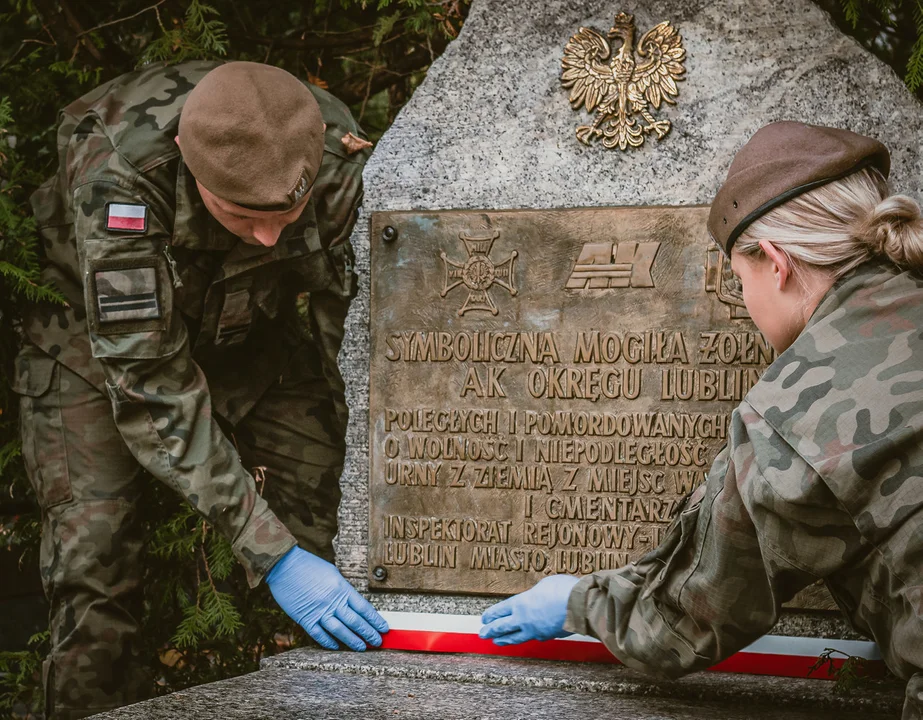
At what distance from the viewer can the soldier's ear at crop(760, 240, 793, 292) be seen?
5.91ft

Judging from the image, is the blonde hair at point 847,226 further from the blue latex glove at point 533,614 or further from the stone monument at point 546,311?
the blue latex glove at point 533,614

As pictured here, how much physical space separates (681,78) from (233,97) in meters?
1.13

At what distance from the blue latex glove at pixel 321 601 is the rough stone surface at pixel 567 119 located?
4.4 inches

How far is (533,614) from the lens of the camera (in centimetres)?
237

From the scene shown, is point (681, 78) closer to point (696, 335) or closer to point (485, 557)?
point (696, 335)

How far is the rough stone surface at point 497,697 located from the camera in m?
2.14

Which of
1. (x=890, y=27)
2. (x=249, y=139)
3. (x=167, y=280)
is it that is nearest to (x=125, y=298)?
(x=167, y=280)

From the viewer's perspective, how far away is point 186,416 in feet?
8.63

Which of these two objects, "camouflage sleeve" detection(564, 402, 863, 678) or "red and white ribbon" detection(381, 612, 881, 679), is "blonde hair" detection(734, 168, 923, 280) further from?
"red and white ribbon" detection(381, 612, 881, 679)

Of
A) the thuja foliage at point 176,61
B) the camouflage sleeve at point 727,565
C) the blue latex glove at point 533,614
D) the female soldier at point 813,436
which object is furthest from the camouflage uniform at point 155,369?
the female soldier at point 813,436

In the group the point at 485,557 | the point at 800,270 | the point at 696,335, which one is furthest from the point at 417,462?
the point at 800,270

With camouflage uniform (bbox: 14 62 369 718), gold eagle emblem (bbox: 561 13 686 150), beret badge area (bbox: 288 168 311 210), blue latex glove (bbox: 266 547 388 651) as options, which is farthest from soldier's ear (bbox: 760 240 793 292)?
blue latex glove (bbox: 266 547 388 651)

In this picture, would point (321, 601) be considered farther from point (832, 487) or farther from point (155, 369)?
point (832, 487)

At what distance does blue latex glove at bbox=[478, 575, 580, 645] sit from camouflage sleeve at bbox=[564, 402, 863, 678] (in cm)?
10
